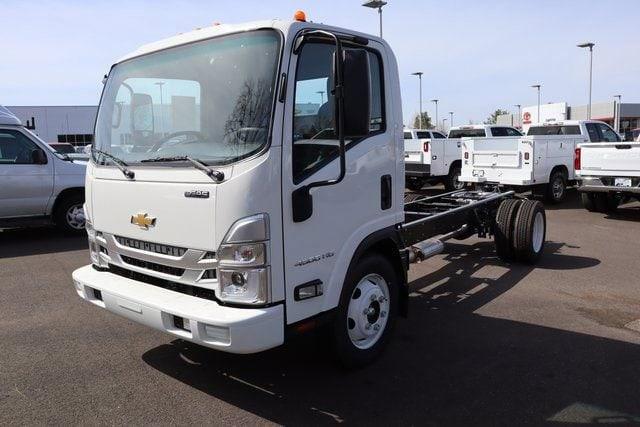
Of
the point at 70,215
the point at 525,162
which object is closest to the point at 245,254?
the point at 70,215

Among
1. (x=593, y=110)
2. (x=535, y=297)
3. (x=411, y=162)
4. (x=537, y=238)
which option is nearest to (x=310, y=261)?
(x=535, y=297)

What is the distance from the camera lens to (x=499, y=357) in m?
4.50

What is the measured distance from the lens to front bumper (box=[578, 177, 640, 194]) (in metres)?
11.1

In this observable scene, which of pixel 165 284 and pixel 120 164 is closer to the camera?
pixel 165 284

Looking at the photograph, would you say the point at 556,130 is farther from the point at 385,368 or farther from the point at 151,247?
the point at 151,247

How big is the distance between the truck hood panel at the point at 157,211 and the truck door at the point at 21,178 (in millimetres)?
6541

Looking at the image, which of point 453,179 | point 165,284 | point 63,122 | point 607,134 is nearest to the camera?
point 165,284

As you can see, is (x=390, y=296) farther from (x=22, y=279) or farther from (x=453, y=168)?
(x=453, y=168)

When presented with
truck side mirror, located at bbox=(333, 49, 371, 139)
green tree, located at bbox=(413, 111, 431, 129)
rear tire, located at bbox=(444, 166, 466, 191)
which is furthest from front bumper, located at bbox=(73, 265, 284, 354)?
green tree, located at bbox=(413, 111, 431, 129)

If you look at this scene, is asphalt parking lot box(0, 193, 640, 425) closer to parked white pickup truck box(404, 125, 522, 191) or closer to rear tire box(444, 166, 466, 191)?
parked white pickup truck box(404, 125, 522, 191)

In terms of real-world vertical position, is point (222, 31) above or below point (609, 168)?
above

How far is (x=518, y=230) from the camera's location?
7344 mm

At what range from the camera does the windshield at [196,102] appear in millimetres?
3393

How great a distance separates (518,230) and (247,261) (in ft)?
16.8
